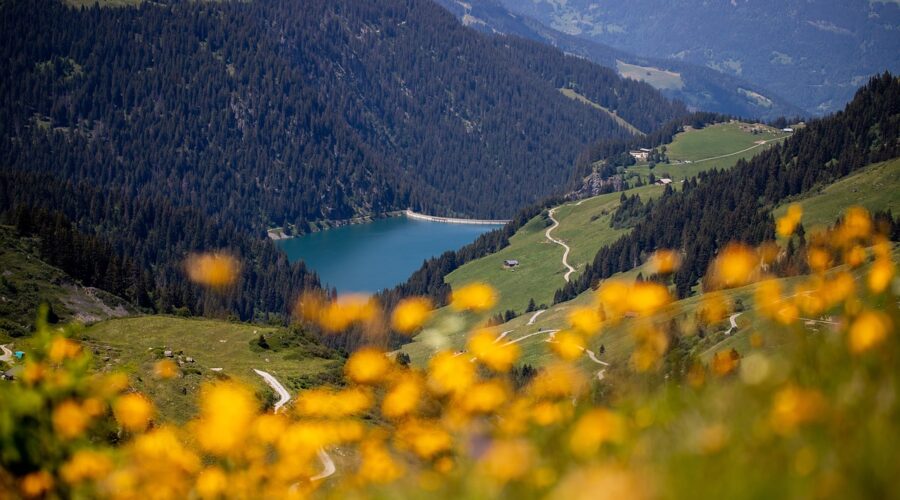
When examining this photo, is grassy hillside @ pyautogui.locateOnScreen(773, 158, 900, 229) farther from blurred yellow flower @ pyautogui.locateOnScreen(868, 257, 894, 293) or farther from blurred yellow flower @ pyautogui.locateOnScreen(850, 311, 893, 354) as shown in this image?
blurred yellow flower @ pyautogui.locateOnScreen(850, 311, 893, 354)

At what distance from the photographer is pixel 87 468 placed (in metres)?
6.82

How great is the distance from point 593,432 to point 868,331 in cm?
201

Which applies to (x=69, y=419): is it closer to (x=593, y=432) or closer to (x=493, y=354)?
(x=493, y=354)

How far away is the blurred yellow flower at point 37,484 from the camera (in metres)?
6.78

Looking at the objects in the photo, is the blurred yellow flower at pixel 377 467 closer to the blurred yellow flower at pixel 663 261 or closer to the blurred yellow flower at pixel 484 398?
the blurred yellow flower at pixel 484 398

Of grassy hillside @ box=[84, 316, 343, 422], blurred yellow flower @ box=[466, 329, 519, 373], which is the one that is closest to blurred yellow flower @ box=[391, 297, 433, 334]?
blurred yellow flower @ box=[466, 329, 519, 373]

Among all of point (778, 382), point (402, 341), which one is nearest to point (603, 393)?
point (778, 382)

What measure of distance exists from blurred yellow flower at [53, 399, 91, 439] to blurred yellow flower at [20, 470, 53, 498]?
32 centimetres

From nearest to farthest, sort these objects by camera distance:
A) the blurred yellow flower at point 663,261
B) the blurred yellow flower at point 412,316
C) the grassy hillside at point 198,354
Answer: the blurred yellow flower at point 412,316, the grassy hillside at point 198,354, the blurred yellow flower at point 663,261

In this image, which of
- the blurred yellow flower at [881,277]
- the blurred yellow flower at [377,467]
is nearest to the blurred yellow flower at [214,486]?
the blurred yellow flower at [377,467]

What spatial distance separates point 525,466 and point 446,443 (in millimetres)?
2180

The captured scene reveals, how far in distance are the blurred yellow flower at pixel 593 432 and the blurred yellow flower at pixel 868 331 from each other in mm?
1659

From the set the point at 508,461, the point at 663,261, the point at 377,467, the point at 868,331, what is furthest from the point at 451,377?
the point at 663,261

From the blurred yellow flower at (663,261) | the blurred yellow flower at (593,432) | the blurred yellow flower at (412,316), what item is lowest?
the blurred yellow flower at (663,261)
